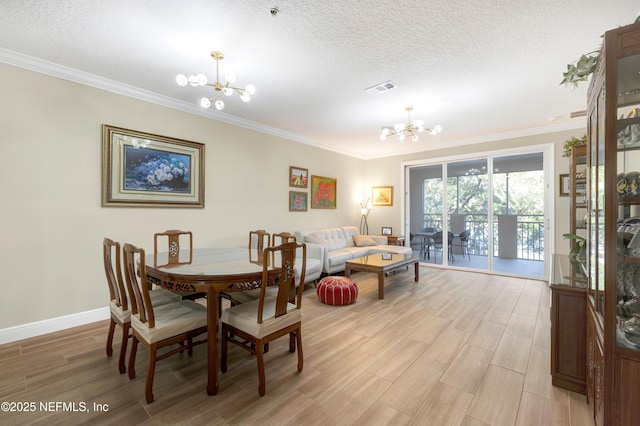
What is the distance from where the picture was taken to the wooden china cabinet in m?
1.14

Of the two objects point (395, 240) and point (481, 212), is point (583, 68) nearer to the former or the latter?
point (481, 212)

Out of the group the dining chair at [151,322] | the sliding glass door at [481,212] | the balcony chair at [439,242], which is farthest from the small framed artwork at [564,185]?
the dining chair at [151,322]

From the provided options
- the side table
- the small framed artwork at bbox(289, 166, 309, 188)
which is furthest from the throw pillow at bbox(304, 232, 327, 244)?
the side table

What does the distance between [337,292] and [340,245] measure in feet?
7.24

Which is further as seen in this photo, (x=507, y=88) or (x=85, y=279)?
(x=507, y=88)

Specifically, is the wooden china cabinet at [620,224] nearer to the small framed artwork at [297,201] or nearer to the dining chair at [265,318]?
the dining chair at [265,318]

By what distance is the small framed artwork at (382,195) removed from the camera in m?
6.75

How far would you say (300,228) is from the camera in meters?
5.51

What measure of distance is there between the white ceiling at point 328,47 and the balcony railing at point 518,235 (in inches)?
92.6

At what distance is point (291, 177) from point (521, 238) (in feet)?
16.6

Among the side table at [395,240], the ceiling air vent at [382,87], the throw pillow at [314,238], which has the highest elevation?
the ceiling air vent at [382,87]

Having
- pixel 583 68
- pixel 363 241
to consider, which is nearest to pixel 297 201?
pixel 363 241

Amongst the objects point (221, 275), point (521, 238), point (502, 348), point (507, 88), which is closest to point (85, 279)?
point (221, 275)

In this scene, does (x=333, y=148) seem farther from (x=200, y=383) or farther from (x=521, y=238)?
(x=200, y=383)
